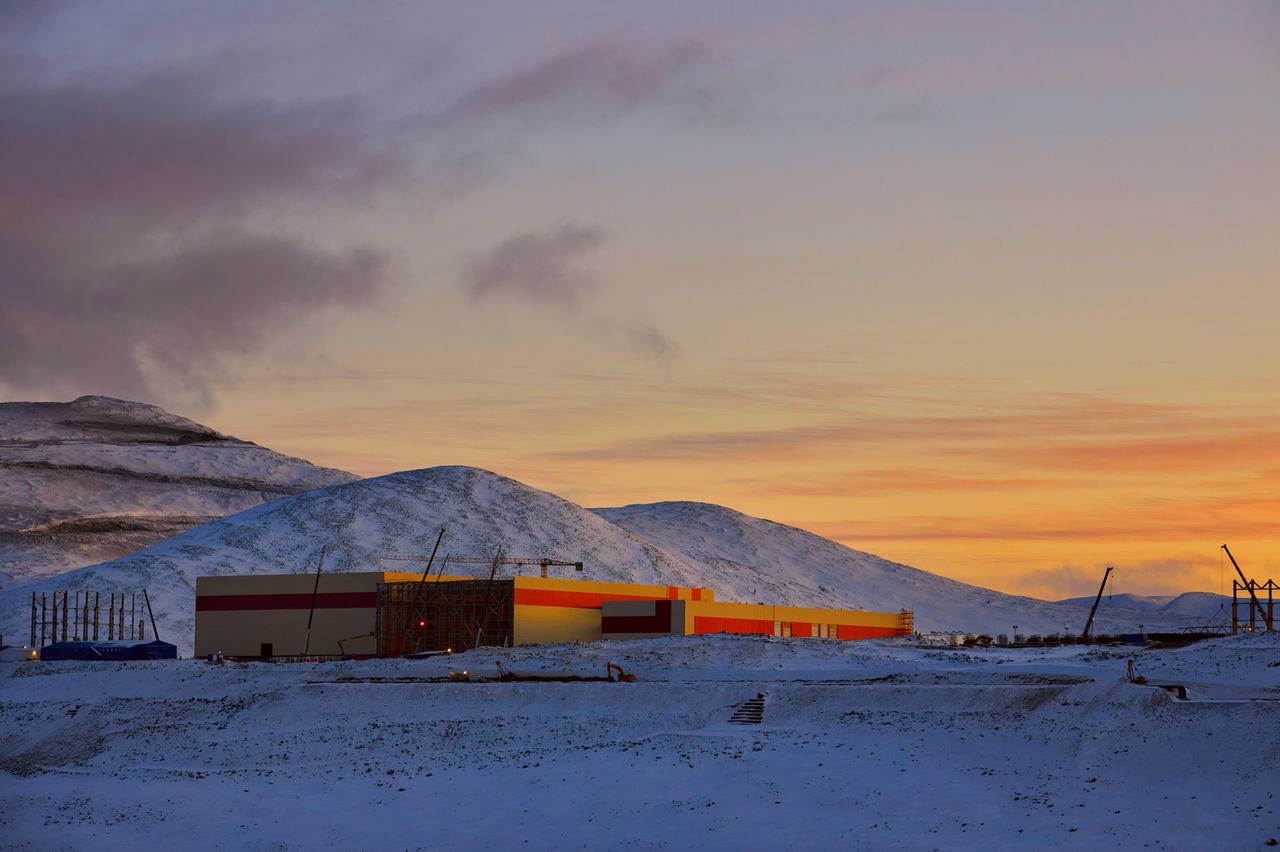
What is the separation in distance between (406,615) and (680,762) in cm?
7217

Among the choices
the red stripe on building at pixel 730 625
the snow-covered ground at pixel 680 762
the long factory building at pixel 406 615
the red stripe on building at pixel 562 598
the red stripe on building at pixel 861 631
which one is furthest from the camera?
the red stripe on building at pixel 861 631

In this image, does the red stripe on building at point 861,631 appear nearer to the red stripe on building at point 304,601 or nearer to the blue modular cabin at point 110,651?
the red stripe on building at point 304,601

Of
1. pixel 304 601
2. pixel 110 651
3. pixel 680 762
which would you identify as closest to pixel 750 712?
pixel 680 762

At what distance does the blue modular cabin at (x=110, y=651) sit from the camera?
11369 centimetres

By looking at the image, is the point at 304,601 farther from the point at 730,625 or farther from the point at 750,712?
the point at 750,712

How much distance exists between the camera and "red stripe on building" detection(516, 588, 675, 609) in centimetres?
12306

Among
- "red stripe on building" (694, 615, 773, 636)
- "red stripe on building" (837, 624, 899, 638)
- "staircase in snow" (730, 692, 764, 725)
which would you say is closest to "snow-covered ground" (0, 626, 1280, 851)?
"staircase in snow" (730, 692, 764, 725)

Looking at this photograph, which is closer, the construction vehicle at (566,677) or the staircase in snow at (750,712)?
the staircase in snow at (750,712)

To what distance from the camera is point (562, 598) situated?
12750 centimetres

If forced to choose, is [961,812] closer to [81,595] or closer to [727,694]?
[727,694]

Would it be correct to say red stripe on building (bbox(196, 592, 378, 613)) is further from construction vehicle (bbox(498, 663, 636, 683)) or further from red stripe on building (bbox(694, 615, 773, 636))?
construction vehicle (bbox(498, 663, 636, 683))

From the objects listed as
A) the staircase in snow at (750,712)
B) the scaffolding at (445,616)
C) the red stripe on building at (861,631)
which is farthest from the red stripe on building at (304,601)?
the staircase in snow at (750,712)

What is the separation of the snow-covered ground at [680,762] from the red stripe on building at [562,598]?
39356mm

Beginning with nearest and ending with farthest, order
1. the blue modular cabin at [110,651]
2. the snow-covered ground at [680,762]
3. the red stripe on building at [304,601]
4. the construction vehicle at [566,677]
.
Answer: the snow-covered ground at [680,762], the construction vehicle at [566,677], the blue modular cabin at [110,651], the red stripe on building at [304,601]
